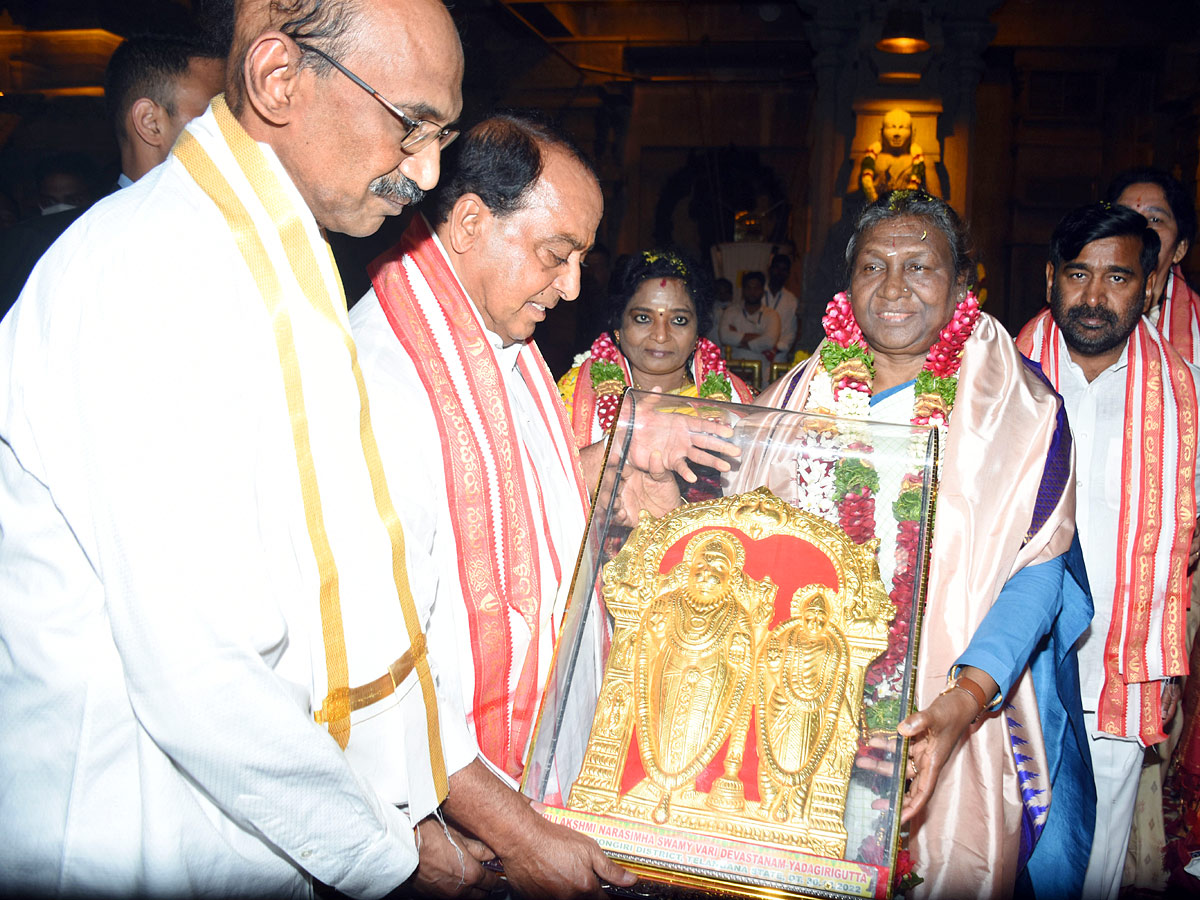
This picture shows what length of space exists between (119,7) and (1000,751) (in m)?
8.85

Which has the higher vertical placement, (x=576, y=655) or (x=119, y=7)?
(x=119, y=7)

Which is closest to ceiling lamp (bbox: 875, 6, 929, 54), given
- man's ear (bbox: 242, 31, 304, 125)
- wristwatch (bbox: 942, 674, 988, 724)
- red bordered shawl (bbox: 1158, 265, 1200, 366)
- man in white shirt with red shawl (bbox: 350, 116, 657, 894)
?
red bordered shawl (bbox: 1158, 265, 1200, 366)

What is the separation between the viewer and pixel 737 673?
1593mm

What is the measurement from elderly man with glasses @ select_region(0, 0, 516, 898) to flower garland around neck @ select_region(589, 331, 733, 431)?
95.5 inches

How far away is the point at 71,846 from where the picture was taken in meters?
1.14

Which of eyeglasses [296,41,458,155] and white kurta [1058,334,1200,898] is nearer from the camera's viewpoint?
Result: eyeglasses [296,41,458,155]

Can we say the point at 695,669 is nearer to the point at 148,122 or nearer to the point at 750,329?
the point at 148,122

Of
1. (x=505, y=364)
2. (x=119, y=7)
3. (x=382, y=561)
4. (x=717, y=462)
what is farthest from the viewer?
(x=119, y=7)

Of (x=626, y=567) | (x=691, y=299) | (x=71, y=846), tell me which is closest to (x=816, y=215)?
(x=691, y=299)

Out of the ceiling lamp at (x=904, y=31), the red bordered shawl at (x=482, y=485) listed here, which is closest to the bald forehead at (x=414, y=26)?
the red bordered shawl at (x=482, y=485)

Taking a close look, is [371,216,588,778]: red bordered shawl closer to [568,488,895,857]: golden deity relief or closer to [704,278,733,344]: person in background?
[568,488,895,857]: golden deity relief

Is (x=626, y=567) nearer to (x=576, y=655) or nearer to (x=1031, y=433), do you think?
(x=576, y=655)

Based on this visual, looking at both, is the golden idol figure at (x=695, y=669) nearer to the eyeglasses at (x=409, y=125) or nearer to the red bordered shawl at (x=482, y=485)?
the red bordered shawl at (x=482, y=485)

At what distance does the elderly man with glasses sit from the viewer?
106cm
